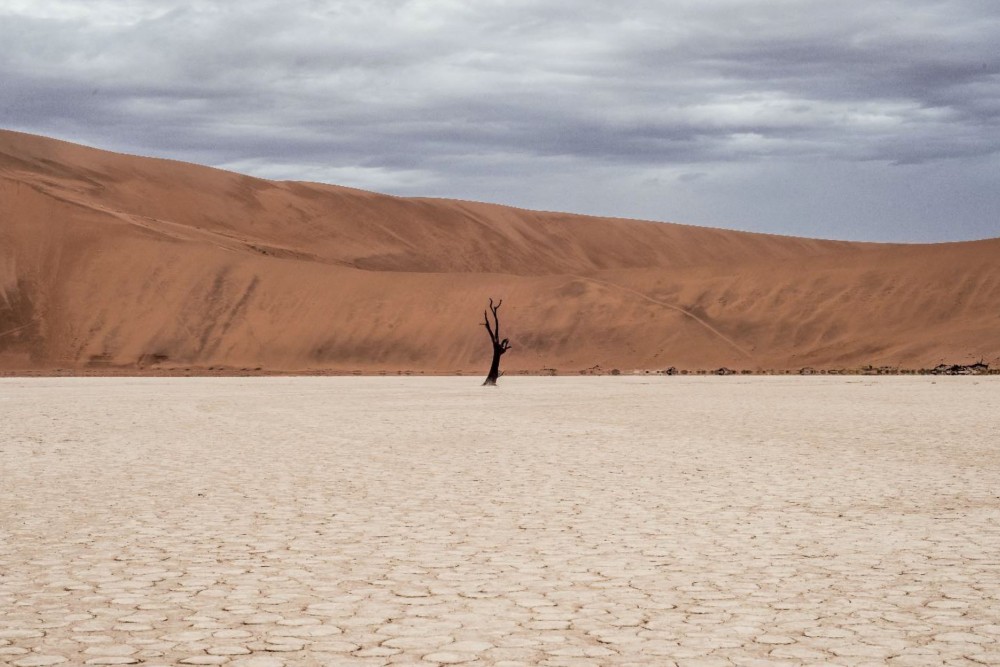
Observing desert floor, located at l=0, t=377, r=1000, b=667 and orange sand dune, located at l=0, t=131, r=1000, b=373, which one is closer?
→ desert floor, located at l=0, t=377, r=1000, b=667

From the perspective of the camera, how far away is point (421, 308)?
256ft

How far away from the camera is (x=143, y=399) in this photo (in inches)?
1350

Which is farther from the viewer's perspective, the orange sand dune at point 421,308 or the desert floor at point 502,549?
the orange sand dune at point 421,308

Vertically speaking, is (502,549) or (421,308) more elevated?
(421,308)

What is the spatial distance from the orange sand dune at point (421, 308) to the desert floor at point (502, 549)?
4721 cm

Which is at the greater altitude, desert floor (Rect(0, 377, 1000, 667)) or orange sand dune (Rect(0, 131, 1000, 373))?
orange sand dune (Rect(0, 131, 1000, 373))

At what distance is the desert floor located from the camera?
5957 millimetres

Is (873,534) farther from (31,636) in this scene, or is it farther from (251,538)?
(31,636)

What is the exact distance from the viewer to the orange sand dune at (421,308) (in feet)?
223

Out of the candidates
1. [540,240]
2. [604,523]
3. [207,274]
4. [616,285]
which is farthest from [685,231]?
[604,523]

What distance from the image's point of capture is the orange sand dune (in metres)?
68.1

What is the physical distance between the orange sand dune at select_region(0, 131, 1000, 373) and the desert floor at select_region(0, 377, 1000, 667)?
155 ft

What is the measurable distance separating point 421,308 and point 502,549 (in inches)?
2739

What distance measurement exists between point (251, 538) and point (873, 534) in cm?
490
